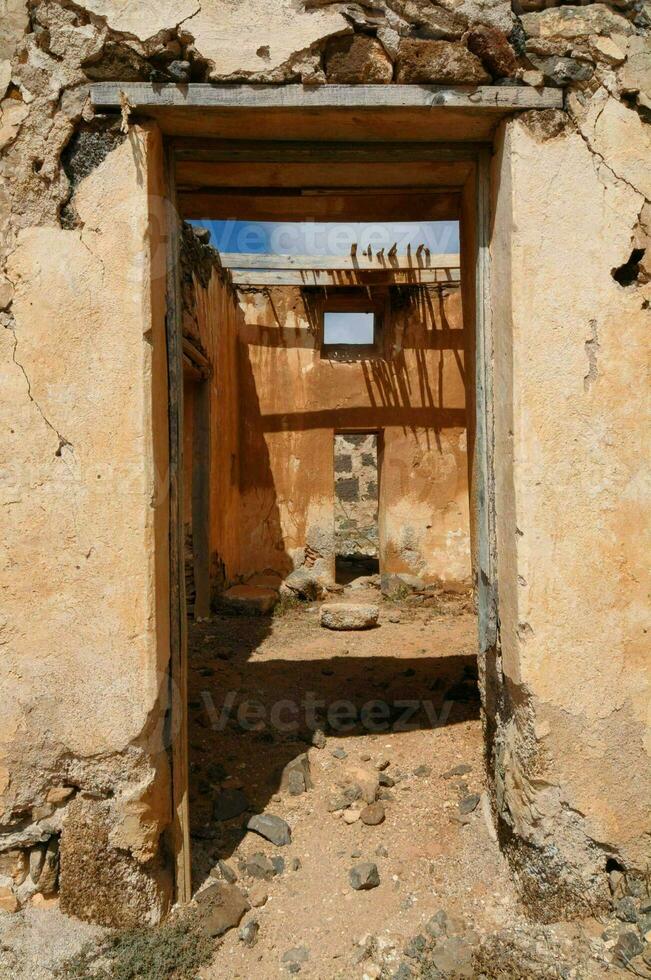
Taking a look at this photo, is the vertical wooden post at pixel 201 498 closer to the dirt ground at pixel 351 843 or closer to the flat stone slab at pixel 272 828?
the dirt ground at pixel 351 843

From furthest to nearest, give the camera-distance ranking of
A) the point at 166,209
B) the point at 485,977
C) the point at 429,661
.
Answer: the point at 429,661 → the point at 166,209 → the point at 485,977

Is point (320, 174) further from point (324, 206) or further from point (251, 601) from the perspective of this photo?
point (251, 601)

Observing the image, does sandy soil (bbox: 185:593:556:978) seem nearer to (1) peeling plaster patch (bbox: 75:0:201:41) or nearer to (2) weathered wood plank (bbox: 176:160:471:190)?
(2) weathered wood plank (bbox: 176:160:471:190)


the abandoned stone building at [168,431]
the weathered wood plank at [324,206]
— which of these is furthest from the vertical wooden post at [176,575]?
the weathered wood plank at [324,206]

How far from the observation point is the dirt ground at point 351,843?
7.06ft

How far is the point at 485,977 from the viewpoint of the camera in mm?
2051

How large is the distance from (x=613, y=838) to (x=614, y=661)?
0.63 metres

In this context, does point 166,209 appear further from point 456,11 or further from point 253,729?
point 253,729

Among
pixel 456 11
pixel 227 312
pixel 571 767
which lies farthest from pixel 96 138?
pixel 227 312

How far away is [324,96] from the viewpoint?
2.23 meters

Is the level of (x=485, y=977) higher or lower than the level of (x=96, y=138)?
lower

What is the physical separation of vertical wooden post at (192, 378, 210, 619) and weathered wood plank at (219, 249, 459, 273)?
1.94m

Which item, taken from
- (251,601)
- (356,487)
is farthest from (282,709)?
(356,487)

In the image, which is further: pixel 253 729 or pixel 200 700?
pixel 200 700
